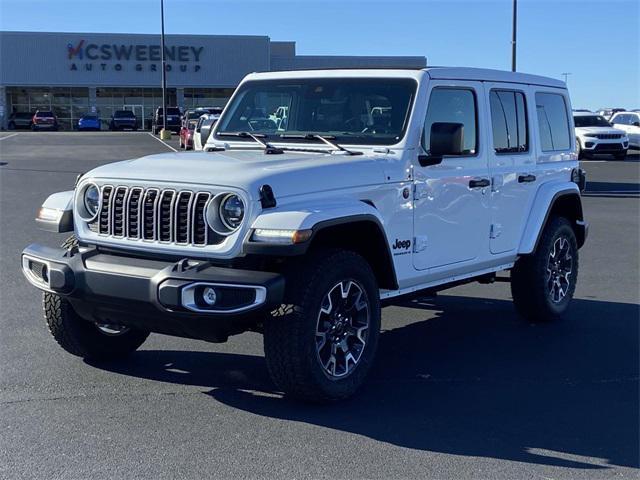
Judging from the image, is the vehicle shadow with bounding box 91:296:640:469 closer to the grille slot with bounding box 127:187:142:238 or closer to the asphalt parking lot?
the asphalt parking lot

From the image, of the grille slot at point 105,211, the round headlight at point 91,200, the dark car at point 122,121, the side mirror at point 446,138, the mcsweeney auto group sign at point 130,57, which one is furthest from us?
the mcsweeney auto group sign at point 130,57

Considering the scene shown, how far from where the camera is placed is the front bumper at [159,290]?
4.39 metres

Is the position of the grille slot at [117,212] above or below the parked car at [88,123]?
below

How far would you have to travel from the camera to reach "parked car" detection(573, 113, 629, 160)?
2833 centimetres

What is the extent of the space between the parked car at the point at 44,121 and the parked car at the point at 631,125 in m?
42.9

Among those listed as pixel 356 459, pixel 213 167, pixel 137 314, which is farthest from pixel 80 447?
pixel 213 167

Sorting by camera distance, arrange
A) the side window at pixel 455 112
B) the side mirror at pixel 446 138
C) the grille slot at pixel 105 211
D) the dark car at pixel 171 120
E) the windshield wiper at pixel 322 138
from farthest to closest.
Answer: the dark car at pixel 171 120, the side window at pixel 455 112, the windshield wiper at pixel 322 138, the side mirror at pixel 446 138, the grille slot at pixel 105 211

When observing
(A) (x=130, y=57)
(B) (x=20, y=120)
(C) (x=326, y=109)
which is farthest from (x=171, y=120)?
(C) (x=326, y=109)

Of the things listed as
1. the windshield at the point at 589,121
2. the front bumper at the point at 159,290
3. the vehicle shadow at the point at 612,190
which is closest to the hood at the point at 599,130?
the windshield at the point at 589,121

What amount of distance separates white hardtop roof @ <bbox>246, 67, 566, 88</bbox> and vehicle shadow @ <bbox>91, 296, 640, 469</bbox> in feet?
6.94

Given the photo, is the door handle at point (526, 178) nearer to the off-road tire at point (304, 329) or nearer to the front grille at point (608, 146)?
the off-road tire at point (304, 329)

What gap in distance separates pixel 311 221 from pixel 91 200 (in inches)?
63.3

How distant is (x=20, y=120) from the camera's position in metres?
63.4

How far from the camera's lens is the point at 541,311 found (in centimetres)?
722
